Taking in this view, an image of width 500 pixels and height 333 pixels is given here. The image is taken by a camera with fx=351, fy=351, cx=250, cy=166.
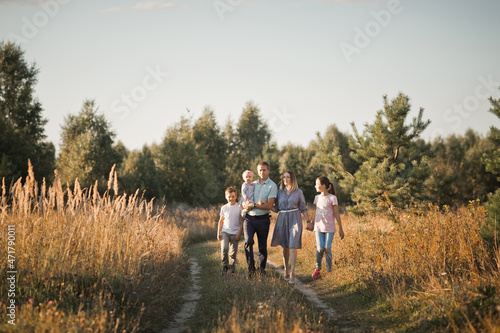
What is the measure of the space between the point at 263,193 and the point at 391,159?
7.12 m

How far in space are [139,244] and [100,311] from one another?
2.16 m

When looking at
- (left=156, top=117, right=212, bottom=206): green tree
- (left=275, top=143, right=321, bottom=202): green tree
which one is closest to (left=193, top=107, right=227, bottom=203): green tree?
(left=156, top=117, right=212, bottom=206): green tree

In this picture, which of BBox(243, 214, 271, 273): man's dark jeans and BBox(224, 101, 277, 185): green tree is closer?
BBox(243, 214, 271, 273): man's dark jeans

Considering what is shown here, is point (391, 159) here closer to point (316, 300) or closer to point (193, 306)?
point (316, 300)

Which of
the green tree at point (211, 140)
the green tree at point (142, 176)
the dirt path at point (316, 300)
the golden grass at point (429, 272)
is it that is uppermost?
the green tree at point (211, 140)

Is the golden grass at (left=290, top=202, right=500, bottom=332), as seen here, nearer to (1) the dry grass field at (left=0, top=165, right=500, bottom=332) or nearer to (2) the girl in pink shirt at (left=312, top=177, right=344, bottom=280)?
(1) the dry grass field at (left=0, top=165, right=500, bottom=332)

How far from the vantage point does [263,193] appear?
24.8 feet

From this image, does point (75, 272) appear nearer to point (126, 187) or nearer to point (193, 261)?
point (193, 261)

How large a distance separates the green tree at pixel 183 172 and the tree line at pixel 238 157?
0.09m

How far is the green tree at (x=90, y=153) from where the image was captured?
24.9m

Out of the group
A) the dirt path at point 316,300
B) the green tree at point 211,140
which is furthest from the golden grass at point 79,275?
the green tree at point 211,140

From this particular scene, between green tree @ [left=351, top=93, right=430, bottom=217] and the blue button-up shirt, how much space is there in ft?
17.6

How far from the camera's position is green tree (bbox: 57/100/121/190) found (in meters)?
24.9

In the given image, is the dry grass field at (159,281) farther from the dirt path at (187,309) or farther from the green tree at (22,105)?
the green tree at (22,105)
